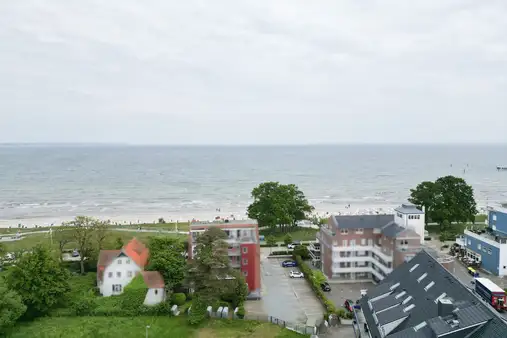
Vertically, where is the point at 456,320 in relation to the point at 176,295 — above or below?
above

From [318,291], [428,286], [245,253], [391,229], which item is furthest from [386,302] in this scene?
[245,253]

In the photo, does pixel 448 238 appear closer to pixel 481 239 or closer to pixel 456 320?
pixel 481 239

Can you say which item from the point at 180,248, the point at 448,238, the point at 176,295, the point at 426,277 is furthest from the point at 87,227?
the point at 448,238

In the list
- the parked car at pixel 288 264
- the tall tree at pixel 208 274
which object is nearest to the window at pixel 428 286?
the tall tree at pixel 208 274

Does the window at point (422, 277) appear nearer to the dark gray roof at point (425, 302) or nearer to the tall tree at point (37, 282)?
the dark gray roof at point (425, 302)

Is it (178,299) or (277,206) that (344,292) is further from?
(277,206)

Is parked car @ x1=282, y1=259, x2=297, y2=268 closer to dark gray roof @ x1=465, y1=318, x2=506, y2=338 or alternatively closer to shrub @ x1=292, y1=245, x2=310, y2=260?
shrub @ x1=292, y1=245, x2=310, y2=260
